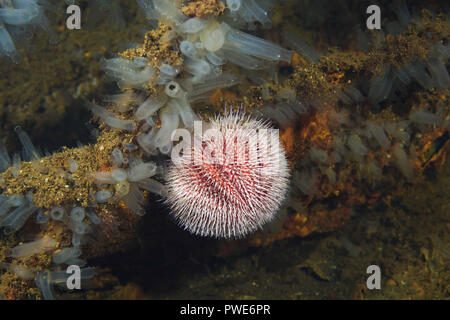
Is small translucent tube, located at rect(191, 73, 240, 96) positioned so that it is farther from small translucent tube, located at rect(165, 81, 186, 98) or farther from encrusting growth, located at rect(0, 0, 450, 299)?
small translucent tube, located at rect(165, 81, 186, 98)

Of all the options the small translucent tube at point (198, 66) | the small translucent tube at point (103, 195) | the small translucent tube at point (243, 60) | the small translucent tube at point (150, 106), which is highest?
the small translucent tube at point (243, 60)

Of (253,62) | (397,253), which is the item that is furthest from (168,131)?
(397,253)

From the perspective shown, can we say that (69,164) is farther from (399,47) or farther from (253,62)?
(399,47)

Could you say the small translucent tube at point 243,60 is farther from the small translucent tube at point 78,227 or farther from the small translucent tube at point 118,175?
the small translucent tube at point 78,227

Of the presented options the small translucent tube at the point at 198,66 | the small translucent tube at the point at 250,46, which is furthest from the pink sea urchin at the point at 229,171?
the small translucent tube at the point at 250,46

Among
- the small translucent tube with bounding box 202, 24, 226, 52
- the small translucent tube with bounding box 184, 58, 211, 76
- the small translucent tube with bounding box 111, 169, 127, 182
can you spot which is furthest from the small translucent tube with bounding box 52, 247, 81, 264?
the small translucent tube with bounding box 202, 24, 226, 52

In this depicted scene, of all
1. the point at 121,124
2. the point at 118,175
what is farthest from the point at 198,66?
the point at 118,175

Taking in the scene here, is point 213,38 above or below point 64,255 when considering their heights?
above

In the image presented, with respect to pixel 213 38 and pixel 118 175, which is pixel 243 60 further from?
pixel 118 175
